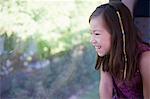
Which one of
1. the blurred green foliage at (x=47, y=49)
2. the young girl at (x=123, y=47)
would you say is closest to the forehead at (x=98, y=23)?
the young girl at (x=123, y=47)

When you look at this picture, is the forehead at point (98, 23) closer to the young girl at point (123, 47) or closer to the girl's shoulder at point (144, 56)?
the young girl at point (123, 47)

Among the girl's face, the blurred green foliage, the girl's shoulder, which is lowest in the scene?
the blurred green foliage

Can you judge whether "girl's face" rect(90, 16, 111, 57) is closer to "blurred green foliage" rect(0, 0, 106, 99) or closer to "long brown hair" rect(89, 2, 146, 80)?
"long brown hair" rect(89, 2, 146, 80)

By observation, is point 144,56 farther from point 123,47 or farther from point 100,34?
point 100,34

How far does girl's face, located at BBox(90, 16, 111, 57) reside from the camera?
171cm

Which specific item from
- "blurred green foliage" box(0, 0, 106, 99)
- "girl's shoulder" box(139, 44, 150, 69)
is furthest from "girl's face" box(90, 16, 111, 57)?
"blurred green foliage" box(0, 0, 106, 99)

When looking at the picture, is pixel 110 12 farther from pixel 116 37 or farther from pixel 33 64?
pixel 33 64

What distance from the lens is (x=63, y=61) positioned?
3.21 meters

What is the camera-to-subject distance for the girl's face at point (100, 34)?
171cm

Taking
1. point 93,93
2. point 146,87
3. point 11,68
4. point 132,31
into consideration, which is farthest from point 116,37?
point 11,68

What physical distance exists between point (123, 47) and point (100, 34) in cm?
10

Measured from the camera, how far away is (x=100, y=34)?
1.71 m

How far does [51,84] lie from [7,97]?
1.18 ft

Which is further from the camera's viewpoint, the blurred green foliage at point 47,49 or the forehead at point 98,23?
the blurred green foliage at point 47,49
